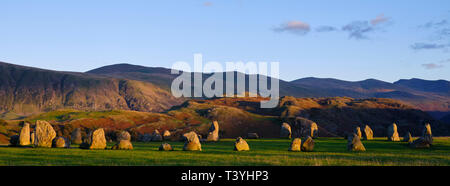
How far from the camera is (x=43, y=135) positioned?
42719 mm

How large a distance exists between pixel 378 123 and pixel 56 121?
106425 millimetres

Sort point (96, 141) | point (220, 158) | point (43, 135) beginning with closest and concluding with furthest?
point (220, 158) → point (96, 141) → point (43, 135)

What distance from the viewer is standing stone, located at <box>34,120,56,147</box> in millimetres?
42312

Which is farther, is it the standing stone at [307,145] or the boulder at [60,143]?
the boulder at [60,143]

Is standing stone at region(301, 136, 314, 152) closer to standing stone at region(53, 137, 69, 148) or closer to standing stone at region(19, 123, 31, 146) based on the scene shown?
standing stone at region(53, 137, 69, 148)

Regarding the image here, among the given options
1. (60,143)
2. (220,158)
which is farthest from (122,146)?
(220,158)

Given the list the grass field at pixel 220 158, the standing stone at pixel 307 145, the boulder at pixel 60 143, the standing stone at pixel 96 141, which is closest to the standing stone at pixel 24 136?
the boulder at pixel 60 143

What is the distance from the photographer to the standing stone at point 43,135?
4231 centimetres

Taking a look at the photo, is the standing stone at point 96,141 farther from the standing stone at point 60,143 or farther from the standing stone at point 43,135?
the standing stone at point 43,135

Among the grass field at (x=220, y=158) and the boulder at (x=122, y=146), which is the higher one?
the grass field at (x=220, y=158)

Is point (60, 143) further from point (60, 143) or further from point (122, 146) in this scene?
point (122, 146)
